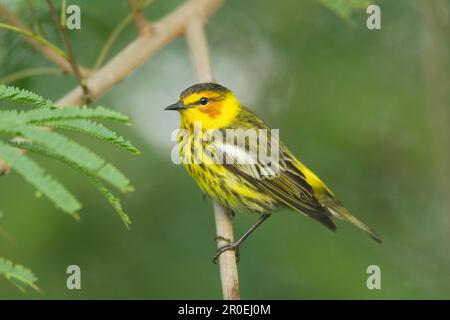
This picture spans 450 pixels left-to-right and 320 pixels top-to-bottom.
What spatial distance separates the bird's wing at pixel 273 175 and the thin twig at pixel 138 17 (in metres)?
0.90

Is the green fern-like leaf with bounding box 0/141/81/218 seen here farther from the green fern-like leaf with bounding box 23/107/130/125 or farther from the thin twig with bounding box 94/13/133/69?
the thin twig with bounding box 94/13/133/69

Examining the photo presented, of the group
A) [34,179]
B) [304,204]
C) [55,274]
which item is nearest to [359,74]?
[304,204]

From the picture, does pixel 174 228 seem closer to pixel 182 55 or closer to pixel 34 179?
pixel 182 55

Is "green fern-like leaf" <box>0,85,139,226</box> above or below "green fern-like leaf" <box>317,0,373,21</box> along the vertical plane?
below

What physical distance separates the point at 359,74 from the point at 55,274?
340 centimetres

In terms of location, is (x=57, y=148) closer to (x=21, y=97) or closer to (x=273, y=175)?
(x=21, y=97)

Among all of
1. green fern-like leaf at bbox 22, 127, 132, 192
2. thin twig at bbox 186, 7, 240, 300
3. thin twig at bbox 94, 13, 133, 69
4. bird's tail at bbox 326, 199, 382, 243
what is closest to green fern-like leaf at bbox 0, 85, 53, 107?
Answer: green fern-like leaf at bbox 22, 127, 132, 192

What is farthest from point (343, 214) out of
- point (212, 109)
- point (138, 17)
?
point (138, 17)

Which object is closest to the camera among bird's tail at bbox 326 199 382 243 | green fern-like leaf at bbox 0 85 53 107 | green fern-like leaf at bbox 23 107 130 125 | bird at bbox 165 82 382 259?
green fern-like leaf at bbox 23 107 130 125

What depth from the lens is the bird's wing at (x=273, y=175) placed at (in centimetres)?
415

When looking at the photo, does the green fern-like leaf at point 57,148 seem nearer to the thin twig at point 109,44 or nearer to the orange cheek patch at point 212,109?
Result: the thin twig at point 109,44

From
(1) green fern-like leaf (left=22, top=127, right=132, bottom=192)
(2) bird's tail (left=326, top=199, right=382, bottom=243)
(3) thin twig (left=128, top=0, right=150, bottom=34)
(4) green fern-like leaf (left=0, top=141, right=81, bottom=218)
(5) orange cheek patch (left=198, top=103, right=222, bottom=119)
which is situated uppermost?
(3) thin twig (left=128, top=0, right=150, bottom=34)

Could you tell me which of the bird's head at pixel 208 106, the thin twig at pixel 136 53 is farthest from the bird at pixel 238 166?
the thin twig at pixel 136 53

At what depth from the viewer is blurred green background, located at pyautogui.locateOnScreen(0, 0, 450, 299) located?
4.55 m
